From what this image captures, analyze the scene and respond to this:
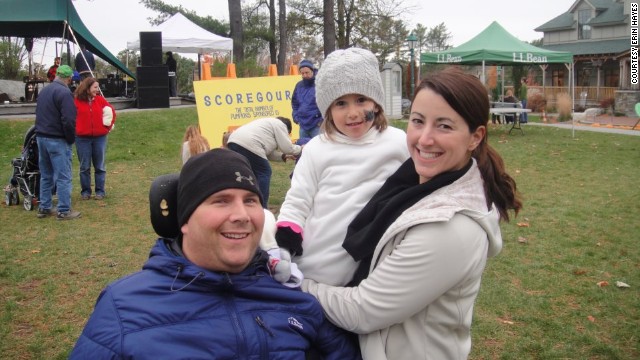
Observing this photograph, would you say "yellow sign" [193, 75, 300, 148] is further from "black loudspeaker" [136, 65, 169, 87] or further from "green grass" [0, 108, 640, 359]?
"black loudspeaker" [136, 65, 169, 87]

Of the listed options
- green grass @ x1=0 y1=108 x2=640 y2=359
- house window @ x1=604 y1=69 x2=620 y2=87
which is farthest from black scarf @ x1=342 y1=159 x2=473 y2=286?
house window @ x1=604 y1=69 x2=620 y2=87

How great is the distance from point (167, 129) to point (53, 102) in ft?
29.1

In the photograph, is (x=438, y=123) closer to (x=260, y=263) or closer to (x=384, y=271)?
(x=384, y=271)

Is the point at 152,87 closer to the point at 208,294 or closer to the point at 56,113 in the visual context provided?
the point at 56,113

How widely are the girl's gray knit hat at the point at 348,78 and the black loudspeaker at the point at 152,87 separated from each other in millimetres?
19349

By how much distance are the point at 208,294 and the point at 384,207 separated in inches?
25.3

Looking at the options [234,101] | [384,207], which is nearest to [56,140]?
[234,101]

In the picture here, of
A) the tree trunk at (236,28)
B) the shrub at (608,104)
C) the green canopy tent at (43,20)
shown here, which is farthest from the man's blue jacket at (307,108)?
the shrub at (608,104)

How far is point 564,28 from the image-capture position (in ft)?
147

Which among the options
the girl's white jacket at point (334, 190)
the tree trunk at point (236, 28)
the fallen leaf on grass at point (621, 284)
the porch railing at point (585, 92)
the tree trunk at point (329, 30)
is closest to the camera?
the girl's white jacket at point (334, 190)

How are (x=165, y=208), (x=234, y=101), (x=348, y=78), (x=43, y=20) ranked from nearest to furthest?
(x=165, y=208)
(x=348, y=78)
(x=234, y=101)
(x=43, y=20)

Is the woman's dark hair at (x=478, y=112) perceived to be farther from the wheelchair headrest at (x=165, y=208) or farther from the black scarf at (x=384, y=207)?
the wheelchair headrest at (x=165, y=208)

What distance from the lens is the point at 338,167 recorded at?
2.26m

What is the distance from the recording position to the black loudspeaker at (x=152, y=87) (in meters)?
20.6
